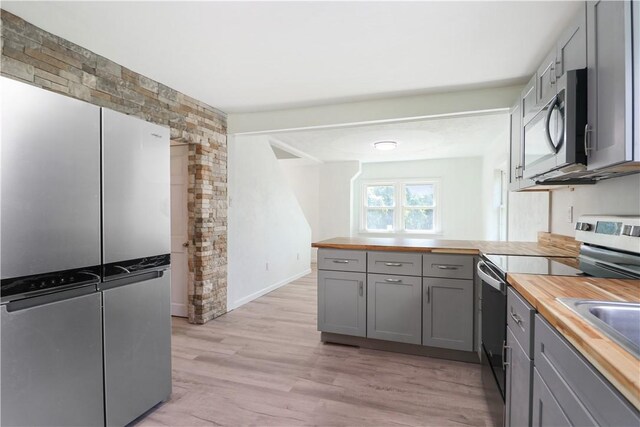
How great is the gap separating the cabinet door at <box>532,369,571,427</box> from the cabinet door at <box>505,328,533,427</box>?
0.17ft

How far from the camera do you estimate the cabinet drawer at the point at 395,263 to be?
104 inches

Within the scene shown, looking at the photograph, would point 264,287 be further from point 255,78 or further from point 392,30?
point 392,30

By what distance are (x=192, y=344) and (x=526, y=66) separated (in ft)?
12.2

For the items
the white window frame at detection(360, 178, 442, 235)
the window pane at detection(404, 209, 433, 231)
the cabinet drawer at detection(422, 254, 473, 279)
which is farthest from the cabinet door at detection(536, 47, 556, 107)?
the window pane at detection(404, 209, 433, 231)

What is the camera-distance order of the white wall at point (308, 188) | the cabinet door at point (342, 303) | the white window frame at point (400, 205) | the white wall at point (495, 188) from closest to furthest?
1. the cabinet door at point (342, 303)
2. the white wall at point (495, 188)
3. the white window frame at point (400, 205)
4. the white wall at point (308, 188)

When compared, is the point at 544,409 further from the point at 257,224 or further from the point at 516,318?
the point at 257,224

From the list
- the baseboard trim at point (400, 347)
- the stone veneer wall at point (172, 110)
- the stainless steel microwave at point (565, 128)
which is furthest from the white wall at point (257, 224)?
the stainless steel microwave at point (565, 128)

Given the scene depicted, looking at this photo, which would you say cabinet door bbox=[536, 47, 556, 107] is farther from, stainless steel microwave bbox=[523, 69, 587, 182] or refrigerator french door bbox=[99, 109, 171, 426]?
refrigerator french door bbox=[99, 109, 171, 426]

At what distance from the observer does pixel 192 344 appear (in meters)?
2.89

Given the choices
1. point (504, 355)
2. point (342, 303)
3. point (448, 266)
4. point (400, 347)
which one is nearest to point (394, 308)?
point (400, 347)

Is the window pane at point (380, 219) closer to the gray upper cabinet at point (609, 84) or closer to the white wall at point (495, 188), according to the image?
the white wall at point (495, 188)

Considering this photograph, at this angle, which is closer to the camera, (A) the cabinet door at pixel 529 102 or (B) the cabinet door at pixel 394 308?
(A) the cabinet door at pixel 529 102

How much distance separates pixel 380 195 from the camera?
722cm

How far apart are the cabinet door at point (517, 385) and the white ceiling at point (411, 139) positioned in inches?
97.4
